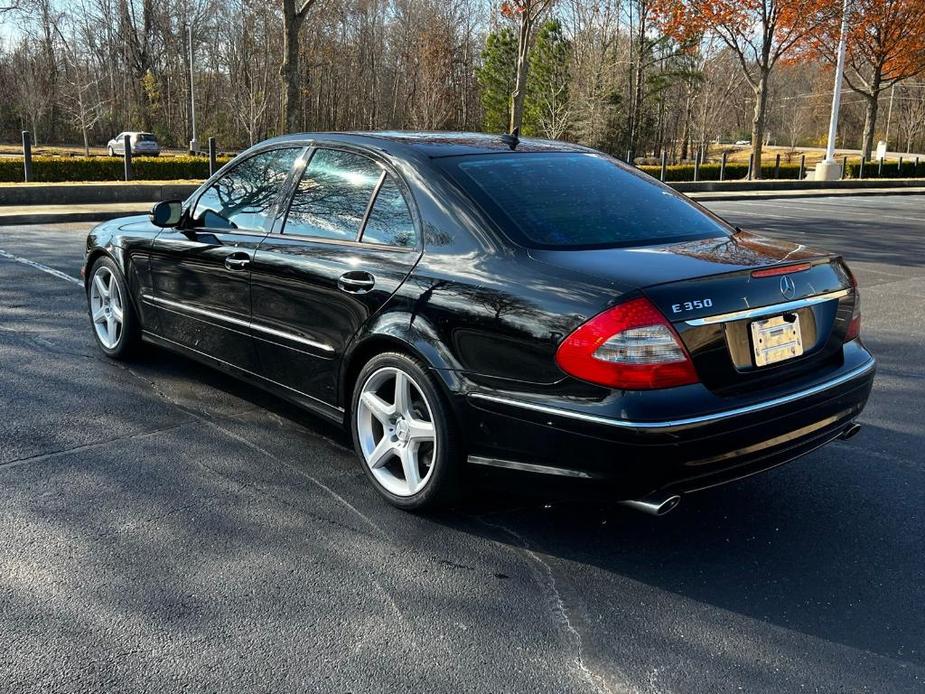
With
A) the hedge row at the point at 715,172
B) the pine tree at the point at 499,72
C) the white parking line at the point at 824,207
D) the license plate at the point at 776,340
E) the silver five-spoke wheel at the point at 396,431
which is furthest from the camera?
the pine tree at the point at 499,72

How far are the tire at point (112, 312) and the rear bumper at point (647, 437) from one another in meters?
3.18

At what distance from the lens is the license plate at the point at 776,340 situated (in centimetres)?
308

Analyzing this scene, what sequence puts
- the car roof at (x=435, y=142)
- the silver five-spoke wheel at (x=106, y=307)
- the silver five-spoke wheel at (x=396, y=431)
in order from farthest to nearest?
1. the silver five-spoke wheel at (x=106, y=307)
2. the car roof at (x=435, y=142)
3. the silver five-spoke wheel at (x=396, y=431)

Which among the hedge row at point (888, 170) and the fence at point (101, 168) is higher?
the hedge row at point (888, 170)

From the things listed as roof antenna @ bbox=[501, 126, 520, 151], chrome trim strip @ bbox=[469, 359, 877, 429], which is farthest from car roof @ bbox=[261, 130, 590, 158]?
chrome trim strip @ bbox=[469, 359, 877, 429]

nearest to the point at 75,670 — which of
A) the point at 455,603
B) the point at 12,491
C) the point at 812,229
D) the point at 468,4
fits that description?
the point at 455,603

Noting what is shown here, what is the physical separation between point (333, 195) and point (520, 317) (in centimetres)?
140

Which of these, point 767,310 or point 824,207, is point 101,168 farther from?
point 767,310

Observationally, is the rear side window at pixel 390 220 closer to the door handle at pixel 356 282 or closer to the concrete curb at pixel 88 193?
the door handle at pixel 356 282

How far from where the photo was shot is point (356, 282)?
3.63m

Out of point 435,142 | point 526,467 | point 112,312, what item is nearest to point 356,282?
point 435,142

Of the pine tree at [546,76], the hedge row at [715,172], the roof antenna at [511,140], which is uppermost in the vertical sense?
the pine tree at [546,76]

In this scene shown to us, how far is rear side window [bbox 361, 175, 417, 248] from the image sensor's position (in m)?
3.56

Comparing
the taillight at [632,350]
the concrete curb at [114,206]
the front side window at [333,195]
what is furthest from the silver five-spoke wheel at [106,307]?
the concrete curb at [114,206]
